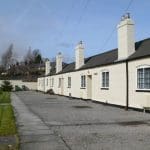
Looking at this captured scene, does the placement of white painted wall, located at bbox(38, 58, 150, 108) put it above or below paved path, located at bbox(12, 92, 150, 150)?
Answer: above

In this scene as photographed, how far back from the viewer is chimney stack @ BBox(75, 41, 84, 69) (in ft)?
127

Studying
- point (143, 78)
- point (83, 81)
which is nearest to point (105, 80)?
point (143, 78)

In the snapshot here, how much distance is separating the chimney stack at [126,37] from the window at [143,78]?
8.64 ft

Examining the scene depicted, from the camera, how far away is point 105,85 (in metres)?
27.5

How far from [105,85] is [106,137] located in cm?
1641

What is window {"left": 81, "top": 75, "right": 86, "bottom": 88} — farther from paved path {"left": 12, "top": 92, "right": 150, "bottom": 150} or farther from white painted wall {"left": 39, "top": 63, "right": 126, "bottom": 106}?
paved path {"left": 12, "top": 92, "right": 150, "bottom": 150}

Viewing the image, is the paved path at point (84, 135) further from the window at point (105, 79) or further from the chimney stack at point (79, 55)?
the chimney stack at point (79, 55)

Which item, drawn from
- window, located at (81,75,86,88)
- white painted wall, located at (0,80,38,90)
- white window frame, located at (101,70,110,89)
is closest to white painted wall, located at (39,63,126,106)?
white window frame, located at (101,70,110,89)

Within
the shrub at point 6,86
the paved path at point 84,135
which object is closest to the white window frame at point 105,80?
the paved path at point 84,135

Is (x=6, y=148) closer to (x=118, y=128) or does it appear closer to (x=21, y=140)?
(x=21, y=140)

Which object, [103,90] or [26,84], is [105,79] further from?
[26,84]

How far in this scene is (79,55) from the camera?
3919 cm

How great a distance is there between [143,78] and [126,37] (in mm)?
3974

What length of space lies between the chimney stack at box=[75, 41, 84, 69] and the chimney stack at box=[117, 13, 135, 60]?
14.4 m
